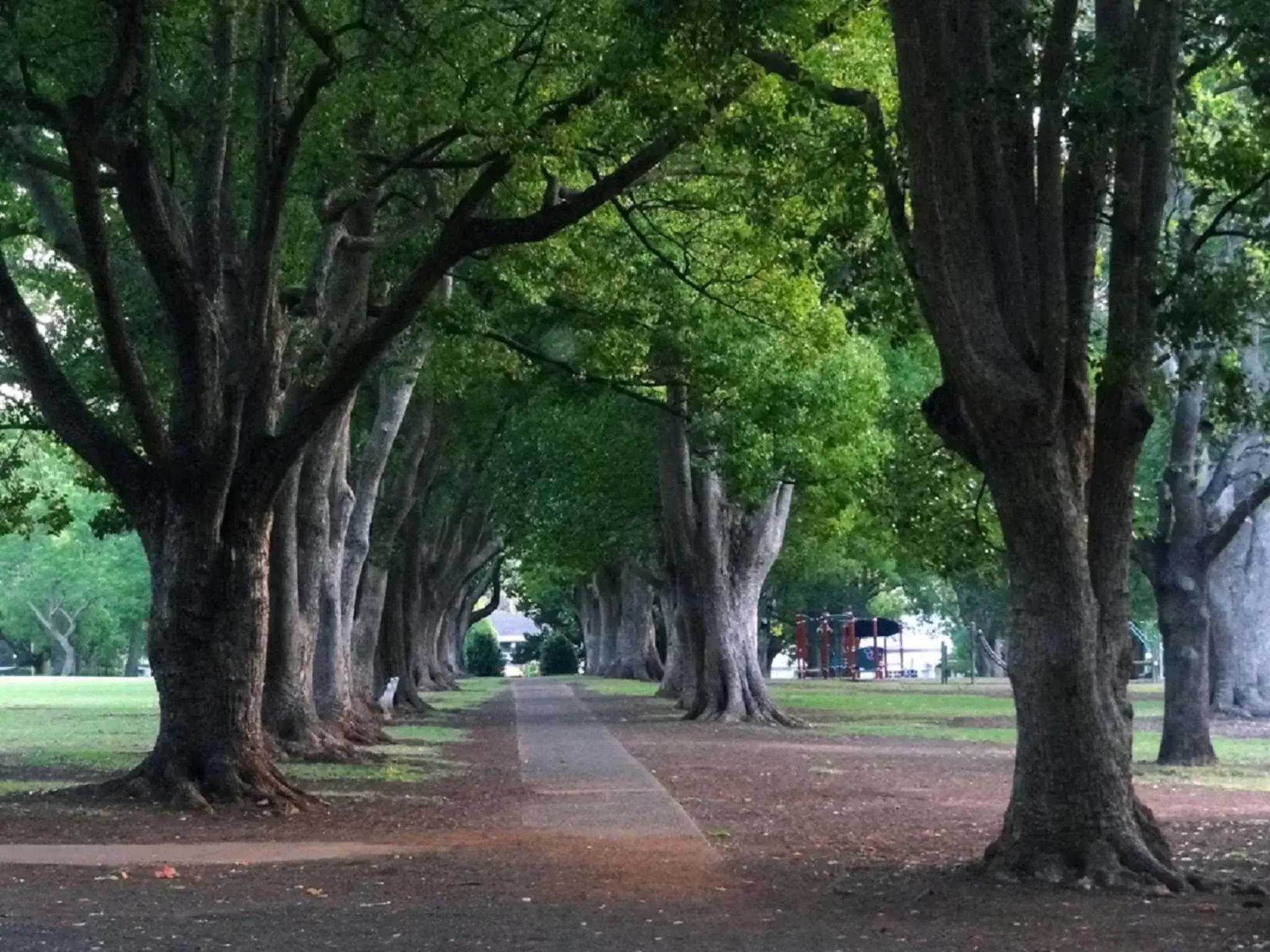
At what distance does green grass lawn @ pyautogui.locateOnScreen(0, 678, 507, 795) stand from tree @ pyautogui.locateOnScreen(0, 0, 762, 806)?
122 inches

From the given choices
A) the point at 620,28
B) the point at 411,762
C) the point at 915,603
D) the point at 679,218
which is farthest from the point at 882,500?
the point at 915,603

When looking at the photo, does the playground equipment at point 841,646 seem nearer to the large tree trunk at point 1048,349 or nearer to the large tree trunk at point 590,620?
the large tree trunk at point 590,620

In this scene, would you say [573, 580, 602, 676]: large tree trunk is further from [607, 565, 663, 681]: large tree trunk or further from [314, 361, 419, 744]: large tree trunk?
[314, 361, 419, 744]: large tree trunk

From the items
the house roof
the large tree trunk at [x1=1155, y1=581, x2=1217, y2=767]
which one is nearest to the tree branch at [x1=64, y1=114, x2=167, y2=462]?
the large tree trunk at [x1=1155, y1=581, x2=1217, y2=767]

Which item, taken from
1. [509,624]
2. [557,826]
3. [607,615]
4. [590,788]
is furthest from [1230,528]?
[509,624]

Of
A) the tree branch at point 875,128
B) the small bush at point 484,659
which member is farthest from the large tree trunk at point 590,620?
the tree branch at point 875,128

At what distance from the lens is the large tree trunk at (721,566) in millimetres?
33031

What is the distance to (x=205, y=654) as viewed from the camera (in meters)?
16.3

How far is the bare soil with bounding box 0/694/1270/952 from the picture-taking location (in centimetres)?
967

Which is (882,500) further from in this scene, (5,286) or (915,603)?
(915,603)

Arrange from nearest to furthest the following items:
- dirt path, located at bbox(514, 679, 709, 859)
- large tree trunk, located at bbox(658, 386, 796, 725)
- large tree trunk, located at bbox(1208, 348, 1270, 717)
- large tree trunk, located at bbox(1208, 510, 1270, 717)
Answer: dirt path, located at bbox(514, 679, 709, 859) → large tree trunk, located at bbox(658, 386, 796, 725) → large tree trunk, located at bbox(1208, 348, 1270, 717) → large tree trunk, located at bbox(1208, 510, 1270, 717)

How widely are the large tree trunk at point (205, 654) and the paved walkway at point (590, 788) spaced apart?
248 centimetres

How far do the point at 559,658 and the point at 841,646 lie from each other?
17875 millimetres

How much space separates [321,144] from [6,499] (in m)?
10.1
